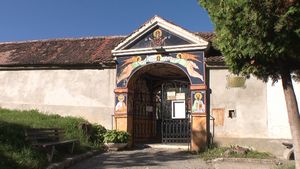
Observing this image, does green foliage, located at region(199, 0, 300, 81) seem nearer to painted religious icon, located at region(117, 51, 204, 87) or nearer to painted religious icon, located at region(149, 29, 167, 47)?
painted religious icon, located at region(117, 51, 204, 87)

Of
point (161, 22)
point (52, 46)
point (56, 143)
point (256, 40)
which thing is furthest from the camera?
point (52, 46)

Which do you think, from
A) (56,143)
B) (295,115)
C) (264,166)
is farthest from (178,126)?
(295,115)

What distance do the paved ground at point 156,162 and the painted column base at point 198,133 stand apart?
58cm

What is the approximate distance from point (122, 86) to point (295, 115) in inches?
383

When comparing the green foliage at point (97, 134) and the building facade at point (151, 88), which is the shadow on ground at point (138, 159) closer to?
the green foliage at point (97, 134)

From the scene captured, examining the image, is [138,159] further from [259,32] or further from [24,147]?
[259,32]

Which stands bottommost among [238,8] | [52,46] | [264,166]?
[264,166]

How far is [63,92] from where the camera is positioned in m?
18.4

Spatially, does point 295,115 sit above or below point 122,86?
below

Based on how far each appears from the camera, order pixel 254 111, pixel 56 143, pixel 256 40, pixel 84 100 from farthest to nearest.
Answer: pixel 84 100 < pixel 254 111 < pixel 56 143 < pixel 256 40

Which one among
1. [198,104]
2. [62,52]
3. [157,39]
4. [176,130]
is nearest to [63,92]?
[62,52]

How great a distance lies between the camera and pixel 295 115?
8367 millimetres

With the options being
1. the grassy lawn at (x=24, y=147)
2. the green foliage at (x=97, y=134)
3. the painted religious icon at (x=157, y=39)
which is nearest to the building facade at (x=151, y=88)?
the painted religious icon at (x=157, y=39)

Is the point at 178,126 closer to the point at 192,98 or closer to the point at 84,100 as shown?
the point at 192,98
